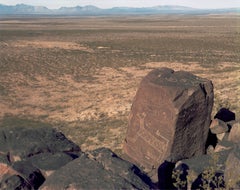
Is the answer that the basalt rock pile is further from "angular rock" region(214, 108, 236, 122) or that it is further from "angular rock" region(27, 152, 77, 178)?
"angular rock" region(214, 108, 236, 122)

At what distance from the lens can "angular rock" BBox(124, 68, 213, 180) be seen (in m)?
9.13

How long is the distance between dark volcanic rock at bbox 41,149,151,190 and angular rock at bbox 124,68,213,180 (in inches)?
112

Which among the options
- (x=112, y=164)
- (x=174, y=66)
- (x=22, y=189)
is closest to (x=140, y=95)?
(x=112, y=164)

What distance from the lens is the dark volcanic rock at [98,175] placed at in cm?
571

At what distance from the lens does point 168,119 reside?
9.16 meters

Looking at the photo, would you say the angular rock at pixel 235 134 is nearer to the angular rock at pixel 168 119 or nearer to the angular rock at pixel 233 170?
the angular rock at pixel 168 119

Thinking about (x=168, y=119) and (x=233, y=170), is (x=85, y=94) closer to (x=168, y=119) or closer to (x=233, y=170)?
(x=168, y=119)

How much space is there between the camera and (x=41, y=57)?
3938cm

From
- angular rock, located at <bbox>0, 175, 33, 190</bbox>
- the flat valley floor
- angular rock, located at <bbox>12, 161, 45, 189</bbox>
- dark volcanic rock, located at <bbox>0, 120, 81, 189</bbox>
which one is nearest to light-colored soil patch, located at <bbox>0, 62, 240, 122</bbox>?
the flat valley floor

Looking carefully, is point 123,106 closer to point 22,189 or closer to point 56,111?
point 56,111

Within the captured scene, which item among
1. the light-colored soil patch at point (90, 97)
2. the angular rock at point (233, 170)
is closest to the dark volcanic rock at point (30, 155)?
the angular rock at point (233, 170)

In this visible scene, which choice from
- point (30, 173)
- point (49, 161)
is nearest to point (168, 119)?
point (49, 161)

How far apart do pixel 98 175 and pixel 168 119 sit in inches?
144

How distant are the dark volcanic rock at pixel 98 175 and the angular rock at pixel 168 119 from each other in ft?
9.32
